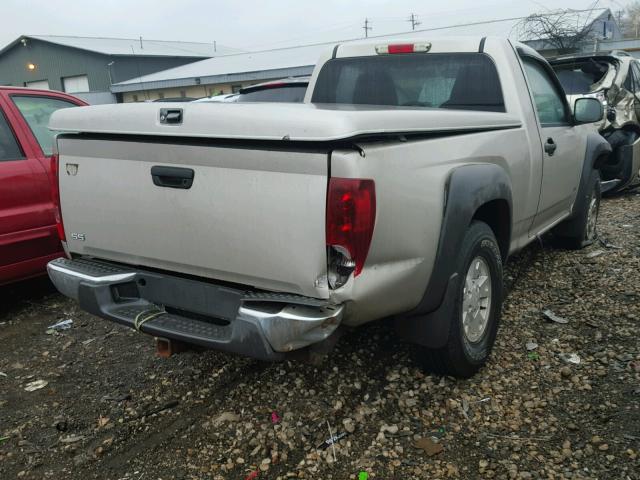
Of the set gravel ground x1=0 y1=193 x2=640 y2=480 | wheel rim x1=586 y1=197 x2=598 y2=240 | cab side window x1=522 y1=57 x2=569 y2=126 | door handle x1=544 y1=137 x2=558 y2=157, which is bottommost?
gravel ground x1=0 y1=193 x2=640 y2=480

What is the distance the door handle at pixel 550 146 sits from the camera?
4.00m

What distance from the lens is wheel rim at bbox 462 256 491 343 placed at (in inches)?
122

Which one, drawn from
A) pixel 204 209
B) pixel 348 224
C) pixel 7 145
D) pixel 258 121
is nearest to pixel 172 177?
pixel 204 209

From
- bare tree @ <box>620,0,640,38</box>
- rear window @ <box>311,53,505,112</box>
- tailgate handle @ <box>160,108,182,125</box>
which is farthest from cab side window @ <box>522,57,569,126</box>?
bare tree @ <box>620,0,640,38</box>

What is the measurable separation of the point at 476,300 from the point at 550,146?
5.01 feet

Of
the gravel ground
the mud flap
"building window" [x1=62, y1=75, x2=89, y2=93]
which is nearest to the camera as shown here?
the gravel ground

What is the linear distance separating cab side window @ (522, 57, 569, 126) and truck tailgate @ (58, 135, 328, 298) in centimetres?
253

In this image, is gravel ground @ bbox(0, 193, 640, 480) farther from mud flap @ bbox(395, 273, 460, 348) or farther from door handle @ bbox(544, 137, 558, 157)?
door handle @ bbox(544, 137, 558, 157)

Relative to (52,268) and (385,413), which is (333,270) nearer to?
(385,413)

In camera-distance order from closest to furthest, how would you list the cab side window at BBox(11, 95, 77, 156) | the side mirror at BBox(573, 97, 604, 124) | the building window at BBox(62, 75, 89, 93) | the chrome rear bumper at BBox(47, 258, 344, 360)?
the chrome rear bumper at BBox(47, 258, 344, 360)
the side mirror at BBox(573, 97, 604, 124)
the cab side window at BBox(11, 95, 77, 156)
the building window at BBox(62, 75, 89, 93)

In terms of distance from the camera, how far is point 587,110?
451 centimetres

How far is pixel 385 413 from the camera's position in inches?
117

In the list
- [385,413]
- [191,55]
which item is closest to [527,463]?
[385,413]

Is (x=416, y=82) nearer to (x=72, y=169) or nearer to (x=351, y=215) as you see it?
(x=351, y=215)
